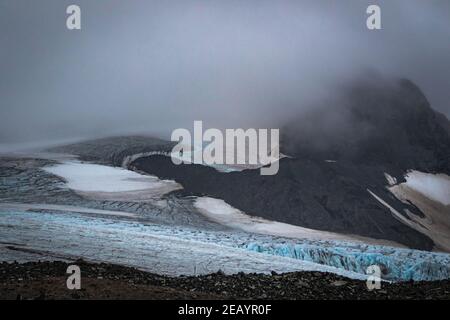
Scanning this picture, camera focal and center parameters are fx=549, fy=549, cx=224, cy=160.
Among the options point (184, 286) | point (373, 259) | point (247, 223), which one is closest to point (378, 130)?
point (247, 223)

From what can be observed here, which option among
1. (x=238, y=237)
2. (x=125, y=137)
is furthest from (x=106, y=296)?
(x=125, y=137)

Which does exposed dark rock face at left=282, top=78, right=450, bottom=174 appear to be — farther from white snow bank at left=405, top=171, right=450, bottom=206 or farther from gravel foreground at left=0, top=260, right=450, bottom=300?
gravel foreground at left=0, top=260, right=450, bottom=300

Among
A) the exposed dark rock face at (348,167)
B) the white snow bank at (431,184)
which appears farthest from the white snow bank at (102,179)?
the white snow bank at (431,184)

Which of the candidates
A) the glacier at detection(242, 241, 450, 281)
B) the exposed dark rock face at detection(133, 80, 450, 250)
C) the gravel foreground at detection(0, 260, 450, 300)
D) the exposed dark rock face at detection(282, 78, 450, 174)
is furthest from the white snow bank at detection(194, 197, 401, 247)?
the exposed dark rock face at detection(282, 78, 450, 174)

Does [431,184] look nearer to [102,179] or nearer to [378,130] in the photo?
[378,130]

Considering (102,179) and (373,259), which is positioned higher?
(102,179)

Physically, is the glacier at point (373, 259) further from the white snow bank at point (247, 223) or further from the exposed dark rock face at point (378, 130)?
the exposed dark rock face at point (378, 130)
